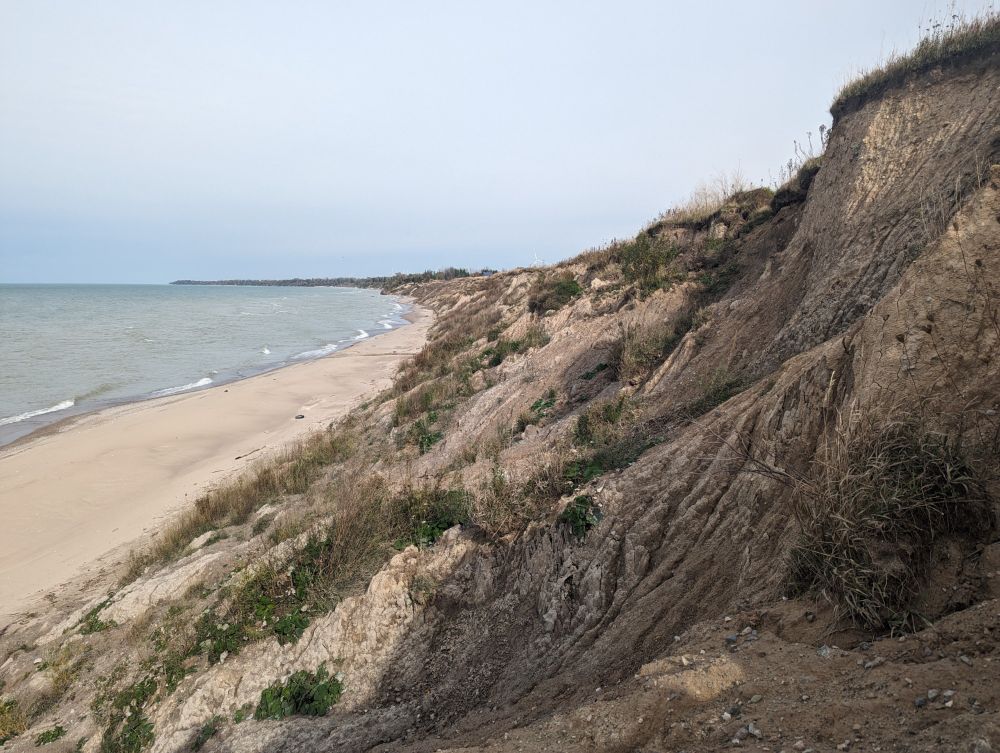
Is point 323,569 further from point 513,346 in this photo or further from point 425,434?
point 513,346

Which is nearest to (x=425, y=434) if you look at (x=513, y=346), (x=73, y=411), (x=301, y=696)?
(x=513, y=346)

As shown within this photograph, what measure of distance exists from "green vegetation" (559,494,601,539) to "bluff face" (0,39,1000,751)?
0.02 meters

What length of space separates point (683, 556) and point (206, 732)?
4.80 m

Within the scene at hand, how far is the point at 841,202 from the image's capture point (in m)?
8.29

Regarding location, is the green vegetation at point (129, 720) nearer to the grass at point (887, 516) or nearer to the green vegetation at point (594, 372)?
the grass at point (887, 516)

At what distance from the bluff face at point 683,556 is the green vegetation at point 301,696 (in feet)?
0.17

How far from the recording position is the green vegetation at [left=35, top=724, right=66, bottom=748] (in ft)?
18.2

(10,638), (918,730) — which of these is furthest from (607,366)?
(10,638)

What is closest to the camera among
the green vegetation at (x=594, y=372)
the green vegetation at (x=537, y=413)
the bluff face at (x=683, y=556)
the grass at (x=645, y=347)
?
the bluff face at (x=683, y=556)

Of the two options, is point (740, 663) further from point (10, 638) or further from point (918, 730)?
point (10, 638)

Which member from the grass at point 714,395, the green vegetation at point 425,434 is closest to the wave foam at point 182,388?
the green vegetation at point 425,434

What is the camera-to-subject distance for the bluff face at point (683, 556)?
285 cm

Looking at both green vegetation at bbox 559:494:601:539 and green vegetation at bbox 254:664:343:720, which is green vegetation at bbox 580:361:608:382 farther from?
green vegetation at bbox 254:664:343:720

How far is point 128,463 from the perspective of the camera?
45.3 feet
